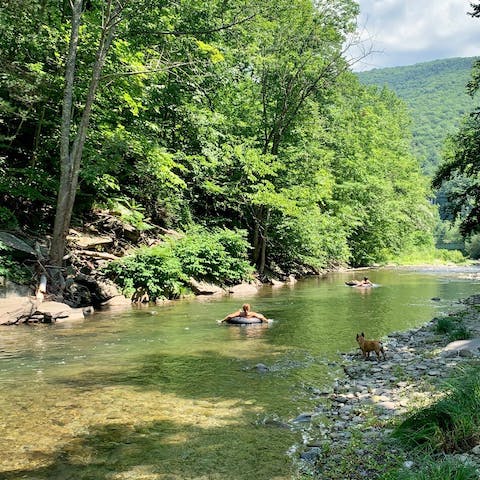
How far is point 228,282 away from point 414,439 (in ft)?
64.8

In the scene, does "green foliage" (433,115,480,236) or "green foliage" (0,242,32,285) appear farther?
"green foliage" (433,115,480,236)

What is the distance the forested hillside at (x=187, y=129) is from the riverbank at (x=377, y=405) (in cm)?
1115

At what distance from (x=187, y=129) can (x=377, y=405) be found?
21.5 meters

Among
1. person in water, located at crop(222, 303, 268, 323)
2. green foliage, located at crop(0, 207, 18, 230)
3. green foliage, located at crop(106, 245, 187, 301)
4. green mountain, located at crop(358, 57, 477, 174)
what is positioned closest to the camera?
person in water, located at crop(222, 303, 268, 323)

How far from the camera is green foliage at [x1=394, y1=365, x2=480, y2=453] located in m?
4.74

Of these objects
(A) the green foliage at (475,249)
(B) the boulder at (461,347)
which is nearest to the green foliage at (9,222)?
(B) the boulder at (461,347)

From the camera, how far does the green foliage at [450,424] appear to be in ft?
15.6

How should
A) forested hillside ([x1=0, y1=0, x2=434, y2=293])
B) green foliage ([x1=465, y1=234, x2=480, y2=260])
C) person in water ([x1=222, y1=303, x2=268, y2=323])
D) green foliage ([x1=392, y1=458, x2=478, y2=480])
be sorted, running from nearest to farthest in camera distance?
green foliage ([x1=392, y1=458, x2=478, y2=480]) → person in water ([x1=222, y1=303, x2=268, y2=323]) → forested hillside ([x1=0, y1=0, x2=434, y2=293]) → green foliage ([x1=465, y1=234, x2=480, y2=260])

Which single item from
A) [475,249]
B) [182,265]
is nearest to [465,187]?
[182,265]

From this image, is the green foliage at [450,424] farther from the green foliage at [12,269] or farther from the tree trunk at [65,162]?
the tree trunk at [65,162]

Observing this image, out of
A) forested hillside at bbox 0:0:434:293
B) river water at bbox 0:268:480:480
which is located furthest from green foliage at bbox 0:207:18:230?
river water at bbox 0:268:480:480

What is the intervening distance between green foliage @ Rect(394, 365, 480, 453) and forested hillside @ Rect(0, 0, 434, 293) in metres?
13.7

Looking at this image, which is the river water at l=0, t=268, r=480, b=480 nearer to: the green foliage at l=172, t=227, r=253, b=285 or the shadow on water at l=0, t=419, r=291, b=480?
the shadow on water at l=0, t=419, r=291, b=480

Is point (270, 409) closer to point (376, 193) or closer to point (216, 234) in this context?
point (216, 234)
